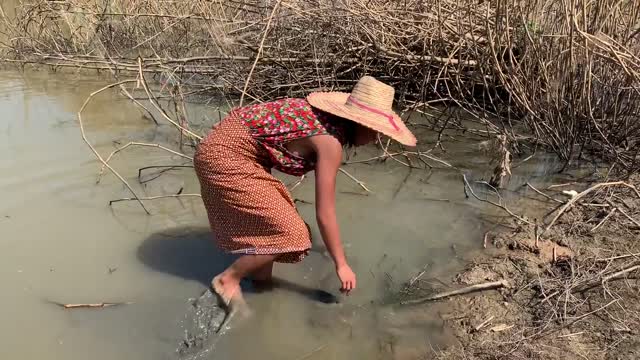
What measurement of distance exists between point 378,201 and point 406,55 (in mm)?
1470

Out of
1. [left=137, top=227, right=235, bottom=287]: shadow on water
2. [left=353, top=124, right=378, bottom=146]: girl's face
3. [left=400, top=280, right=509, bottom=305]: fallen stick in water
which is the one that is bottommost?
[left=137, top=227, right=235, bottom=287]: shadow on water

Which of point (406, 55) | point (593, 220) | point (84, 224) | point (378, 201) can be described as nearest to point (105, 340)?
point (84, 224)

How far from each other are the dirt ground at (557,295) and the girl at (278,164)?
1.66ft

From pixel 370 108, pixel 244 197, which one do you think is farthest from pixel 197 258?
pixel 370 108

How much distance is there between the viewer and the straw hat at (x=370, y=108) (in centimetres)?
196

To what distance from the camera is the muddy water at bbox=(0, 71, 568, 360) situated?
81.3 inches

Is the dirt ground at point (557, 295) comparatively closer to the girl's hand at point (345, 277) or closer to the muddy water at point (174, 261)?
the muddy water at point (174, 261)

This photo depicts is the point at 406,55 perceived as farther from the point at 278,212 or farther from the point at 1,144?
the point at 1,144

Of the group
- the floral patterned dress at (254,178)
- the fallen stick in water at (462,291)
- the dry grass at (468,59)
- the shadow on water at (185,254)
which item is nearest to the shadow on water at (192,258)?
the shadow on water at (185,254)

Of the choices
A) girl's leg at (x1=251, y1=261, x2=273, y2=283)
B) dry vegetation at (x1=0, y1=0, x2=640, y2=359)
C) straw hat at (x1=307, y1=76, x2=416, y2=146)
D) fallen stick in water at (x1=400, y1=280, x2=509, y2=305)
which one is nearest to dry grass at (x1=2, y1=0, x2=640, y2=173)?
dry vegetation at (x1=0, y1=0, x2=640, y2=359)

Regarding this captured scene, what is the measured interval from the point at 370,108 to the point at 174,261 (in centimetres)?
121

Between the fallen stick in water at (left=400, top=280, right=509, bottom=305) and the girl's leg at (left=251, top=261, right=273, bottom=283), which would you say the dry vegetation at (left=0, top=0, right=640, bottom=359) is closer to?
the fallen stick in water at (left=400, top=280, right=509, bottom=305)

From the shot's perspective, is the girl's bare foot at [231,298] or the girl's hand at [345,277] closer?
the girl's hand at [345,277]

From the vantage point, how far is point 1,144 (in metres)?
3.88
